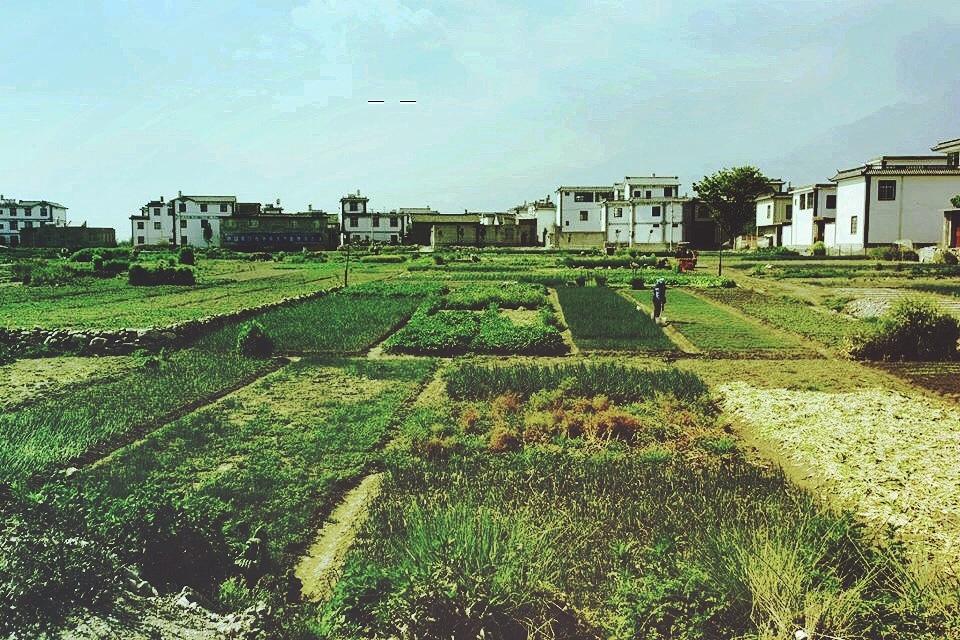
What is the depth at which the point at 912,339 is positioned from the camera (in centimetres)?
1806

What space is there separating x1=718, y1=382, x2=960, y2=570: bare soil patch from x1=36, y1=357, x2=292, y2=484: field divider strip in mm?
8810

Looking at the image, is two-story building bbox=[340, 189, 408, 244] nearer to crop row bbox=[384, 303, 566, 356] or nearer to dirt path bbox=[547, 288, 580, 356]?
dirt path bbox=[547, 288, 580, 356]

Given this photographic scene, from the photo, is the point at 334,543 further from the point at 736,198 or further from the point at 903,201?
the point at 736,198

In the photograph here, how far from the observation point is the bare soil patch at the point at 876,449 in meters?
7.81

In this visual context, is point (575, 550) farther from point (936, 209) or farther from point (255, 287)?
point (936, 209)

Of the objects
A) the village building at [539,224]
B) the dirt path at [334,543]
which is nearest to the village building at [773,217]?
the village building at [539,224]

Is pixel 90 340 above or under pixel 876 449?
above

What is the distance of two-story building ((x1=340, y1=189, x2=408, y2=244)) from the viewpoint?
110750mm

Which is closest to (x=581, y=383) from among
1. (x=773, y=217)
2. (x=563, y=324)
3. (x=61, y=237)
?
(x=563, y=324)

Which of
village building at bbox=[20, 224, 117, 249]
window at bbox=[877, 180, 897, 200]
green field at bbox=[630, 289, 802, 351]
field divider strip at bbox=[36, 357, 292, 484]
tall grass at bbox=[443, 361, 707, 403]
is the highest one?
window at bbox=[877, 180, 897, 200]

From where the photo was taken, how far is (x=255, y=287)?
39531mm

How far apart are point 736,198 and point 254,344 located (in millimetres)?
84415

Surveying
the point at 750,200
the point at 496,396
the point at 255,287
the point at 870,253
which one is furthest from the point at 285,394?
the point at 750,200

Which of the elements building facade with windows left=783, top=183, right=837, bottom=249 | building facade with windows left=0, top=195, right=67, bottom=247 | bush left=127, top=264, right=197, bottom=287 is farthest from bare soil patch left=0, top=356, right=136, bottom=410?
building facade with windows left=0, top=195, right=67, bottom=247
